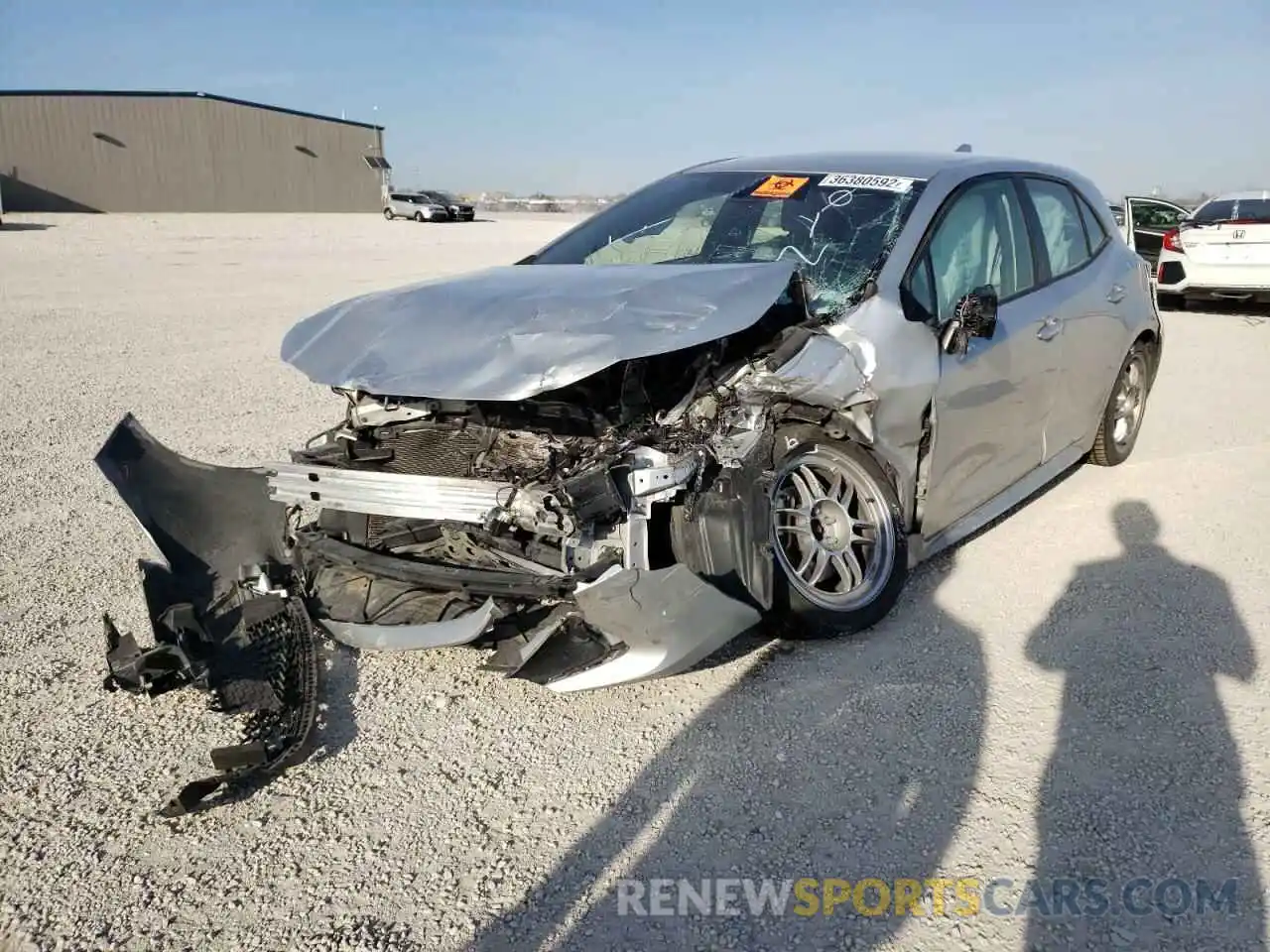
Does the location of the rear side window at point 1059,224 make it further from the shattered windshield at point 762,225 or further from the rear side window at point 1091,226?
the shattered windshield at point 762,225

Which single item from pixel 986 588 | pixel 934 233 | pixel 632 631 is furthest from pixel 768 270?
pixel 986 588

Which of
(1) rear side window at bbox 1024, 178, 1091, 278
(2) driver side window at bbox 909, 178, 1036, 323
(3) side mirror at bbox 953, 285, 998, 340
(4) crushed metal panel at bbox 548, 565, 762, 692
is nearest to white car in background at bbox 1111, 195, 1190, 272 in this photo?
(1) rear side window at bbox 1024, 178, 1091, 278

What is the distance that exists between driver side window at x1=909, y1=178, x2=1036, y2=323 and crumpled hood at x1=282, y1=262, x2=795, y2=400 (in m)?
0.72

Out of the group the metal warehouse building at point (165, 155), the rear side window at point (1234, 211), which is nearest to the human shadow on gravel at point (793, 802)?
the rear side window at point (1234, 211)

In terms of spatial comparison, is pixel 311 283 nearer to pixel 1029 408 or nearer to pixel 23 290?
pixel 23 290

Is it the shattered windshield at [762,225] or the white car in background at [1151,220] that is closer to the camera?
the shattered windshield at [762,225]

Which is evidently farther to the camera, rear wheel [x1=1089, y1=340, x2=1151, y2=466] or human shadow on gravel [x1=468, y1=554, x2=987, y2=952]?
rear wheel [x1=1089, y1=340, x2=1151, y2=466]

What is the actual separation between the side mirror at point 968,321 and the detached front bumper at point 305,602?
1388 mm

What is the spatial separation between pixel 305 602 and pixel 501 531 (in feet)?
2.69

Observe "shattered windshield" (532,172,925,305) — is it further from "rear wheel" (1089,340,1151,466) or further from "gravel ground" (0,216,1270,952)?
"rear wheel" (1089,340,1151,466)

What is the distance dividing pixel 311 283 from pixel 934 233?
534 inches

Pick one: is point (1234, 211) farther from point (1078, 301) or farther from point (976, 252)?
point (976, 252)

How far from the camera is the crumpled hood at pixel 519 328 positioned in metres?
2.82

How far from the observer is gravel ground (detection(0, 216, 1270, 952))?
2.16 metres
